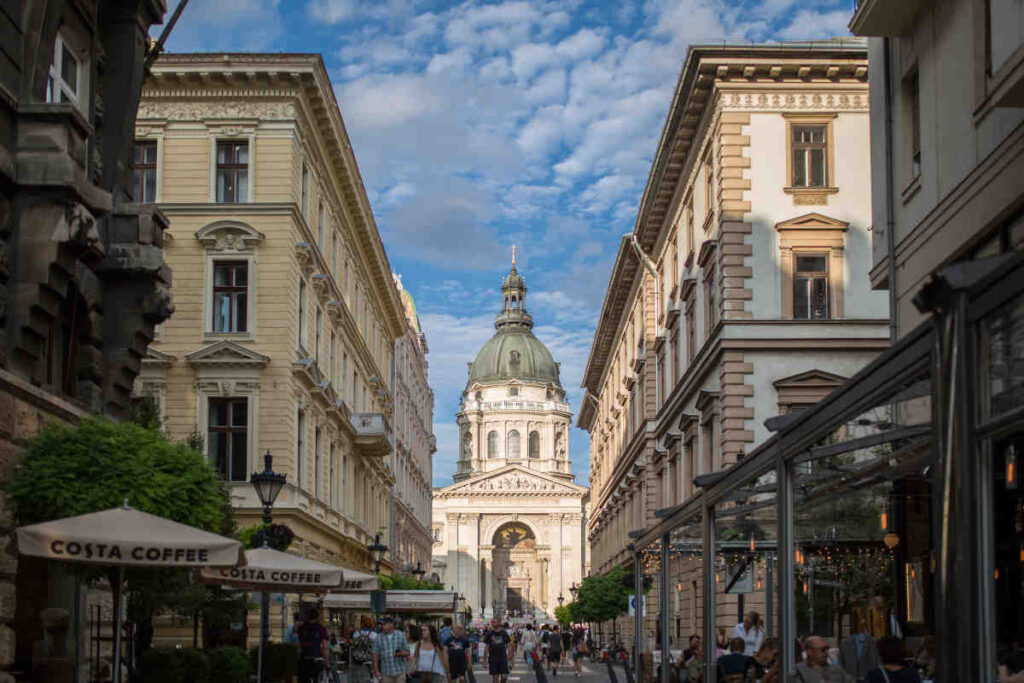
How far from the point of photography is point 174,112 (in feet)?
111

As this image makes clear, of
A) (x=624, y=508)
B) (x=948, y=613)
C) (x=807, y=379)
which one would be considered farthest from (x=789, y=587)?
(x=624, y=508)

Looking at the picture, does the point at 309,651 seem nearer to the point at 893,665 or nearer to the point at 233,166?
the point at 893,665

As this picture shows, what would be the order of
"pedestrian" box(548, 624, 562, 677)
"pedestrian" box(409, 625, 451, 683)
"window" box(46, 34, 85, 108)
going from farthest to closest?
1. "pedestrian" box(548, 624, 562, 677)
2. "pedestrian" box(409, 625, 451, 683)
3. "window" box(46, 34, 85, 108)

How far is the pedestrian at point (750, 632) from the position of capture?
11.4 metres

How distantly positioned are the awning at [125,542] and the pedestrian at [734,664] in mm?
4526

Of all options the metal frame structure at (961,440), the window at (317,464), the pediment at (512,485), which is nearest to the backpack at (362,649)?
the window at (317,464)

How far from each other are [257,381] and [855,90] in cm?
1537

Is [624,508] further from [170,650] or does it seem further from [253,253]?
[170,650]

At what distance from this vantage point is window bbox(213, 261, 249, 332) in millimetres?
33750

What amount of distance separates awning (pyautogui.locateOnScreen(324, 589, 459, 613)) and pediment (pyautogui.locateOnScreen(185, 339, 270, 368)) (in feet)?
26.2

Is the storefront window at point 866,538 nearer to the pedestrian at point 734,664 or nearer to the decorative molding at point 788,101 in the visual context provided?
the pedestrian at point 734,664

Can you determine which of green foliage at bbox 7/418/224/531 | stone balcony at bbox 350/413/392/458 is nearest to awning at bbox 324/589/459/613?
stone balcony at bbox 350/413/392/458

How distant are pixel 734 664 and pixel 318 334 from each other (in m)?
27.4

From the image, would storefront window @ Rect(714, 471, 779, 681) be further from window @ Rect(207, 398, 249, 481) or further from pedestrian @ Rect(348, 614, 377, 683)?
window @ Rect(207, 398, 249, 481)
